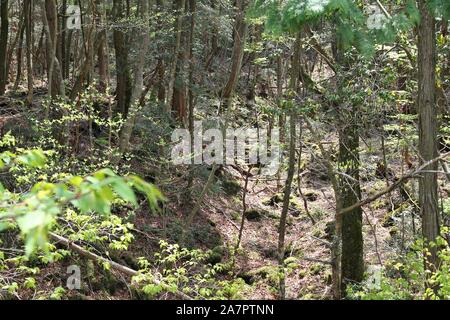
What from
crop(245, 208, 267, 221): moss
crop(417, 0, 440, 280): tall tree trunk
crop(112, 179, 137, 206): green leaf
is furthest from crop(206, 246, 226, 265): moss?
crop(112, 179, 137, 206): green leaf

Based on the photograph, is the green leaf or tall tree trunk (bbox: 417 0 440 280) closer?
the green leaf

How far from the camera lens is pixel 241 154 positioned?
55.3ft

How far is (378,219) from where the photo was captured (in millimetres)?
13984

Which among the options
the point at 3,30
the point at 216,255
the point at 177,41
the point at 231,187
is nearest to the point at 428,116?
the point at 216,255

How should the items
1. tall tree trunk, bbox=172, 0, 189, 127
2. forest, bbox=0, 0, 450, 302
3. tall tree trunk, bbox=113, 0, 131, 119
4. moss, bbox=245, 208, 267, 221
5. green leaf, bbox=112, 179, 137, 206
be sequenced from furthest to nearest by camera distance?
moss, bbox=245, 208, 267, 221
tall tree trunk, bbox=113, 0, 131, 119
tall tree trunk, bbox=172, 0, 189, 127
forest, bbox=0, 0, 450, 302
green leaf, bbox=112, 179, 137, 206

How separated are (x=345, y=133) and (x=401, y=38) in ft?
6.84

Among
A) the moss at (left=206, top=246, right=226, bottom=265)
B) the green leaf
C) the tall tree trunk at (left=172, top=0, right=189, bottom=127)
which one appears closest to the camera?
the green leaf

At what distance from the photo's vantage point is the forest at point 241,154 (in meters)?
6.32

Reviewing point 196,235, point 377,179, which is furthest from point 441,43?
point 196,235

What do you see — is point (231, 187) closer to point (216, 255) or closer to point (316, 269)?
point (216, 255)

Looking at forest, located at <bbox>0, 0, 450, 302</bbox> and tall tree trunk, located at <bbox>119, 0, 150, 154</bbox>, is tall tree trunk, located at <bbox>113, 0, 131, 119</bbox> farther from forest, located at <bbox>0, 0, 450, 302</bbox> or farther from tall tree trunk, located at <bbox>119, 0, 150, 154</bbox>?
tall tree trunk, located at <bbox>119, 0, 150, 154</bbox>

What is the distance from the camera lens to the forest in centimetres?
632

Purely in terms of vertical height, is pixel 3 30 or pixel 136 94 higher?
pixel 3 30

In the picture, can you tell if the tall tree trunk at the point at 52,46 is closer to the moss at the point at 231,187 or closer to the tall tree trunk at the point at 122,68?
the tall tree trunk at the point at 122,68
